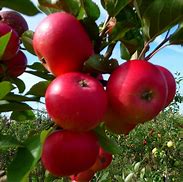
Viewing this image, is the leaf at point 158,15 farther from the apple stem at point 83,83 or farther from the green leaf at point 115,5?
the apple stem at point 83,83

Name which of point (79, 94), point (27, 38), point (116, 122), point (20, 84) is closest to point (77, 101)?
point (79, 94)

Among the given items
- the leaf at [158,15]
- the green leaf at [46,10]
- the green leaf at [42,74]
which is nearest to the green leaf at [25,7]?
the green leaf at [46,10]

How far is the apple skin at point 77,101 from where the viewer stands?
0.70 meters

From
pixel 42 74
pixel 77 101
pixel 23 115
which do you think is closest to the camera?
pixel 77 101

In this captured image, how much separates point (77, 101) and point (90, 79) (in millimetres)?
42

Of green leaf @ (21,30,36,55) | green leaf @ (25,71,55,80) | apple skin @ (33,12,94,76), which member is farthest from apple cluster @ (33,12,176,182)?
green leaf @ (25,71,55,80)

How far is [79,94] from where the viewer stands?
2.33 ft

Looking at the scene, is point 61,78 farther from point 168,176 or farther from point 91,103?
point 168,176

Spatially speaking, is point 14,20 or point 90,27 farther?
point 14,20

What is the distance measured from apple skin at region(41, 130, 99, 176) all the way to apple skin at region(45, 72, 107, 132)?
0.04 m

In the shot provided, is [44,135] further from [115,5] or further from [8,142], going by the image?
[115,5]

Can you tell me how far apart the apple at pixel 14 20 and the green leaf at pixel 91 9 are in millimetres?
301

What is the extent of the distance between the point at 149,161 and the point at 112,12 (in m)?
5.79

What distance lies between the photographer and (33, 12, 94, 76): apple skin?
0.74m
